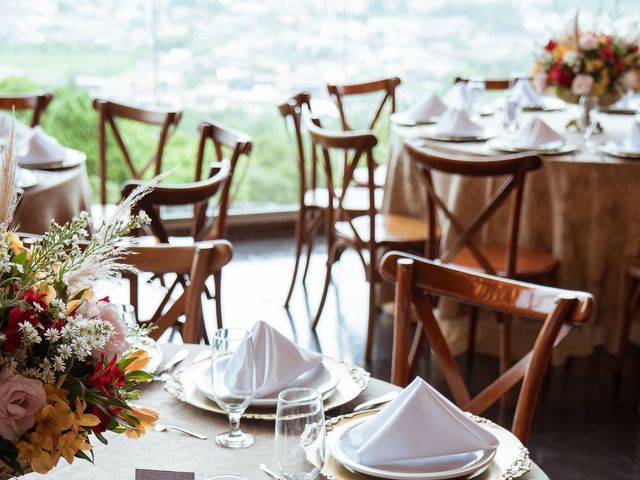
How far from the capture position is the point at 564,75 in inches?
165

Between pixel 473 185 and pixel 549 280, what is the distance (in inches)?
18.6

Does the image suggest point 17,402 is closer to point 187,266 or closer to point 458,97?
point 187,266

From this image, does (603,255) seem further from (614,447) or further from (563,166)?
(614,447)

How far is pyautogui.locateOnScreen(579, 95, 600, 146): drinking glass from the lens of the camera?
13.9ft

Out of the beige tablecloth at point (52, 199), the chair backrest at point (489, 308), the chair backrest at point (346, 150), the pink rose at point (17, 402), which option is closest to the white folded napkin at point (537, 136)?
the chair backrest at point (346, 150)

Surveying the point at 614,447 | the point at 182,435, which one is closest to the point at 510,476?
the point at 182,435

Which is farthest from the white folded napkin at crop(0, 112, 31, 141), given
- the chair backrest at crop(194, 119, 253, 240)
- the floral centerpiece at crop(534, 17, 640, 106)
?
the floral centerpiece at crop(534, 17, 640, 106)

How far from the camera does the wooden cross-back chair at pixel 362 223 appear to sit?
146 inches

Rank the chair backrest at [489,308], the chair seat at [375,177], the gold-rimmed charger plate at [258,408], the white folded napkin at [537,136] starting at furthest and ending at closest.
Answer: the chair seat at [375,177] < the white folded napkin at [537,136] < the chair backrest at [489,308] < the gold-rimmed charger plate at [258,408]

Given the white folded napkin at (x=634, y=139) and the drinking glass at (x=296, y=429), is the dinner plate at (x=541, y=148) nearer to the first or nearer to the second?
the white folded napkin at (x=634, y=139)

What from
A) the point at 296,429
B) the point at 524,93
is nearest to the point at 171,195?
the point at 296,429

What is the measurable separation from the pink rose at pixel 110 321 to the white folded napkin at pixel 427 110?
3380 mm

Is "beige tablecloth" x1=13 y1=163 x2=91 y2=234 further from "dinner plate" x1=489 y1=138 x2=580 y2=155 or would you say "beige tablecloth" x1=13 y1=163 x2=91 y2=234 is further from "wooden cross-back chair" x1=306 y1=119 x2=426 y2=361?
"dinner plate" x1=489 y1=138 x2=580 y2=155

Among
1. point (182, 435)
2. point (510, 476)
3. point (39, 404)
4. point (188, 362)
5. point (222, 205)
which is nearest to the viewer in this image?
point (39, 404)
